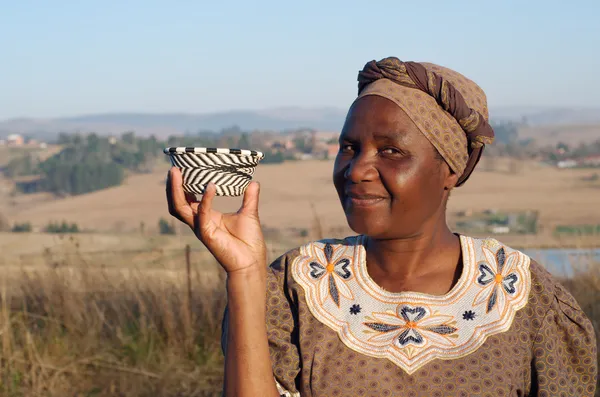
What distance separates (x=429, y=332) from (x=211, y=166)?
841 millimetres

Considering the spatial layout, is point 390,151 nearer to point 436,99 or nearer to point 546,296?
point 436,99

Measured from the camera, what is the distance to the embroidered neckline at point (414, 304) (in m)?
2.50

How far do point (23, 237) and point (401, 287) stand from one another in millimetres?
11595

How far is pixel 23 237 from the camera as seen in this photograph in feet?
43.5

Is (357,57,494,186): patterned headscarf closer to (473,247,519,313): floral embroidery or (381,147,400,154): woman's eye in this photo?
(381,147,400,154): woman's eye

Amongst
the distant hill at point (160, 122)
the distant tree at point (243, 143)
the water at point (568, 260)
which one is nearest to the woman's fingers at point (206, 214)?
the water at point (568, 260)

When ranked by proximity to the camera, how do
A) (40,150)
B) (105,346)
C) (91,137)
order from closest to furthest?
(105,346) < (91,137) < (40,150)

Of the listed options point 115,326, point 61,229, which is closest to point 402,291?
point 115,326

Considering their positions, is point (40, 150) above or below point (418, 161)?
below

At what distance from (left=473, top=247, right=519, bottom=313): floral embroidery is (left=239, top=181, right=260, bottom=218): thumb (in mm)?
767

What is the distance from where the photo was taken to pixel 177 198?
7.28 ft

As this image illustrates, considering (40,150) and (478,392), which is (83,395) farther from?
(40,150)

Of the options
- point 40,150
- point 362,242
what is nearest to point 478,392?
point 362,242

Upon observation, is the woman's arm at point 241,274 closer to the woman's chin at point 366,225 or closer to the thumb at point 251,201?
the thumb at point 251,201
